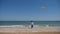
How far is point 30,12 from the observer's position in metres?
5.20

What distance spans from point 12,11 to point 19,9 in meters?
0.65

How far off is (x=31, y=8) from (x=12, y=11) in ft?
3.27

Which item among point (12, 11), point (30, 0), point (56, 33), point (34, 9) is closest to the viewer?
point (56, 33)

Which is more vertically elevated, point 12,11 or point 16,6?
point 16,6

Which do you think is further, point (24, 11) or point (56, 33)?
point (24, 11)

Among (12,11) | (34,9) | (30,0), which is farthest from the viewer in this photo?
(34,9)

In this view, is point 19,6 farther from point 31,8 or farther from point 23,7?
point 31,8

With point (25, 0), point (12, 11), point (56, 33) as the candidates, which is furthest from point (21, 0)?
point (56, 33)

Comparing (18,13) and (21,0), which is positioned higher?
(21,0)

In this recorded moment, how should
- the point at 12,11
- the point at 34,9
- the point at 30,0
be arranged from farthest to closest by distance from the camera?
1. the point at 34,9
2. the point at 12,11
3. the point at 30,0

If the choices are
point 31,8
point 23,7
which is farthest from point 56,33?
point 23,7

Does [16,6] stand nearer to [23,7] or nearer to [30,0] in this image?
[23,7]

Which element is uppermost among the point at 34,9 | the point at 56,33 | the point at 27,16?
the point at 34,9

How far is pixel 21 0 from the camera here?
4.50 metres
